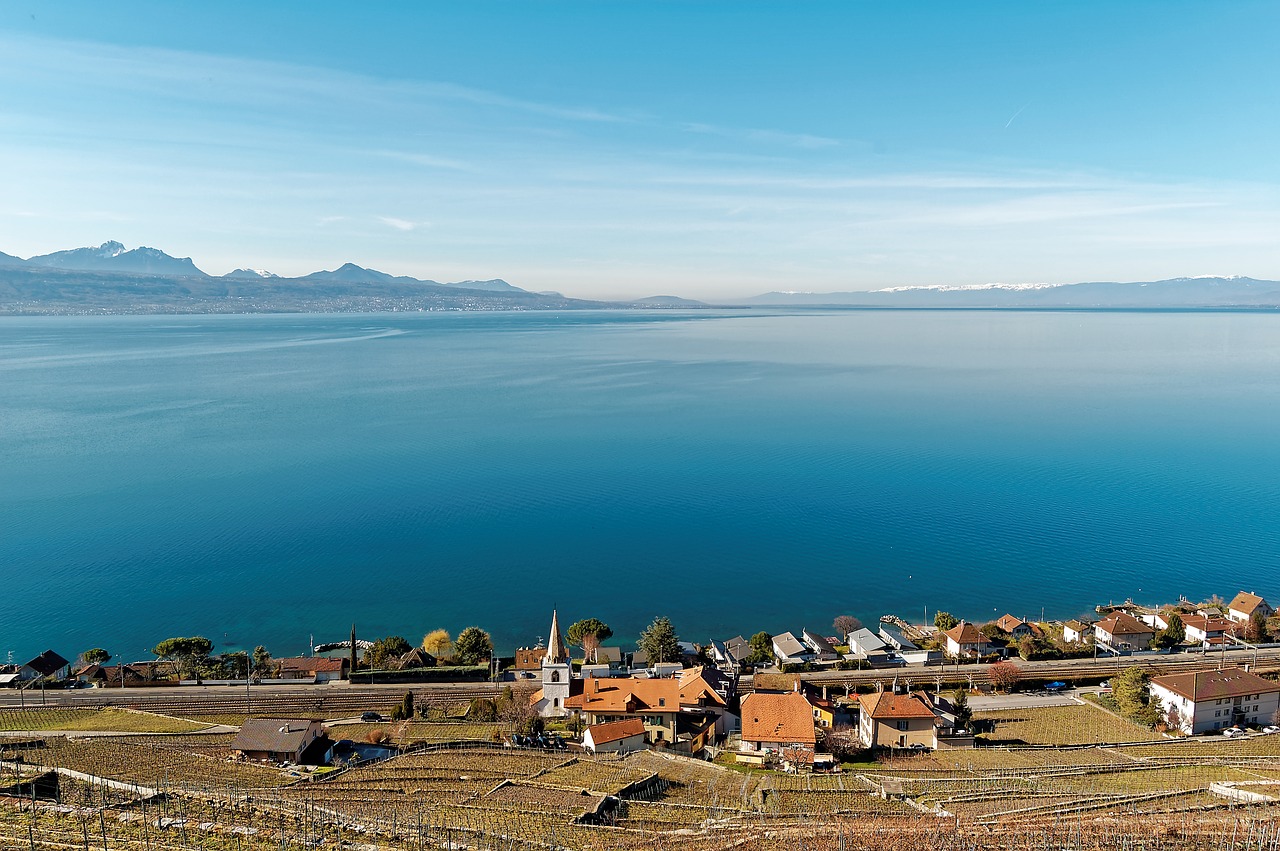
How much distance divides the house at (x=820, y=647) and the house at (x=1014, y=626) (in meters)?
9.02

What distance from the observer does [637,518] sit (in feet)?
194

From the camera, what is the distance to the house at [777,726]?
2739 cm

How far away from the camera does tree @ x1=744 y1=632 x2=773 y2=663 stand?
1465 inches

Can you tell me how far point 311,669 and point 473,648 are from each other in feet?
24.4

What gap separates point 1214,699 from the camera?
29875mm

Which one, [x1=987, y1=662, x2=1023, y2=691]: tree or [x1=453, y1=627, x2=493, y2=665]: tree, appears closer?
[x1=987, y1=662, x2=1023, y2=691]: tree

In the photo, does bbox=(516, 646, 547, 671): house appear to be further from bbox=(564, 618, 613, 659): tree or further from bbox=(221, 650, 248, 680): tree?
bbox=(221, 650, 248, 680): tree

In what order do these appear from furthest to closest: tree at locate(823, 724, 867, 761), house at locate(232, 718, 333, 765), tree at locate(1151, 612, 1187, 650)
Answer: tree at locate(1151, 612, 1187, 650) → tree at locate(823, 724, 867, 761) → house at locate(232, 718, 333, 765)

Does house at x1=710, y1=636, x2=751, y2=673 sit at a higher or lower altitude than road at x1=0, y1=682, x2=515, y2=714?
→ higher

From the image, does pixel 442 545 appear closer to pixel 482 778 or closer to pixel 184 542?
pixel 184 542

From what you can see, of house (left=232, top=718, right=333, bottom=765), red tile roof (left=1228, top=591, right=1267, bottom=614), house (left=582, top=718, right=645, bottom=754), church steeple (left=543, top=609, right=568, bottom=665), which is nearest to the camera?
house (left=232, top=718, right=333, bottom=765)

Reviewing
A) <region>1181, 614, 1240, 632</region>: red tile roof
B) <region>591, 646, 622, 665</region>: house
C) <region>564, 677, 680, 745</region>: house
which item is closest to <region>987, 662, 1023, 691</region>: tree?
<region>1181, 614, 1240, 632</region>: red tile roof

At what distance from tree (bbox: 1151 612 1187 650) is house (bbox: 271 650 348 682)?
1461 inches

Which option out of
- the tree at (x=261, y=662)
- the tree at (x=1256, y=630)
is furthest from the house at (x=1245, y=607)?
the tree at (x=261, y=662)
